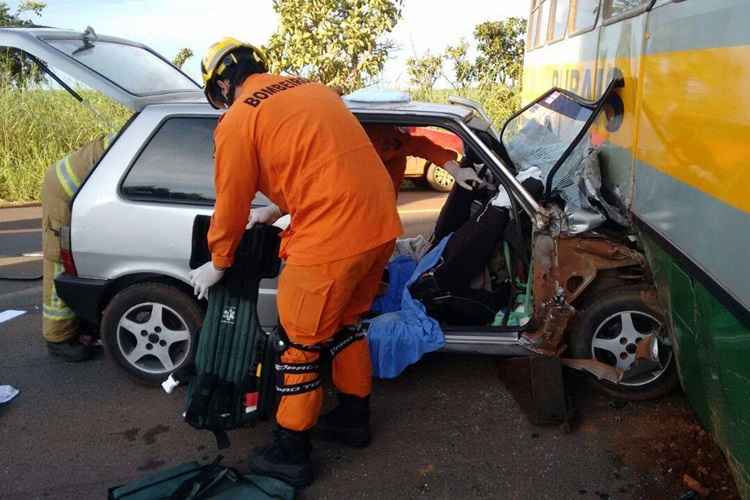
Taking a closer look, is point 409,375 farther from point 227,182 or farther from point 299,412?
point 227,182

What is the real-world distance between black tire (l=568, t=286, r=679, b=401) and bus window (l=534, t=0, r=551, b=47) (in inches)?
150

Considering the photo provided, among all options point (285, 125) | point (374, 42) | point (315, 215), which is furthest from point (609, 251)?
point (374, 42)

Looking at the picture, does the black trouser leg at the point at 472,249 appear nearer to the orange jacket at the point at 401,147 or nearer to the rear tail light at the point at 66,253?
the orange jacket at the point at 401,147

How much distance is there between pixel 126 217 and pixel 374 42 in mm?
8234

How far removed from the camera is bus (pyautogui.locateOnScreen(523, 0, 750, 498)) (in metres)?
2.03

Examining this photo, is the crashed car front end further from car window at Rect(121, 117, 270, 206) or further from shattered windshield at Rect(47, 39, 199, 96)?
shattered windshield at Rect(47, 39, 199, 96)

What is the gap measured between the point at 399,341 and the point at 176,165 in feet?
5.08

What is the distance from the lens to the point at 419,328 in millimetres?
3420

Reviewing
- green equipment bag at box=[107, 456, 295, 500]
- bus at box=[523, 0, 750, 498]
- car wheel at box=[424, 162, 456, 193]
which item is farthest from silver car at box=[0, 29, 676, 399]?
car wheel at box=[424, 162, 456, 193]

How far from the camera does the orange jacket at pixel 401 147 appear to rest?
404 centimetres

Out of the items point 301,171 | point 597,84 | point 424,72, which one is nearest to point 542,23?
point 597,84

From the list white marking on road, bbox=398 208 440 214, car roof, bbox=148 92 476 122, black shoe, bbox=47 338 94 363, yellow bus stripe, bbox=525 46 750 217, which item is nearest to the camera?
yellow bus stripe, bbox=525 46 750 217

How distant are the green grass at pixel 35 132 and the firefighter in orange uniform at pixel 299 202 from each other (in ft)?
24.7

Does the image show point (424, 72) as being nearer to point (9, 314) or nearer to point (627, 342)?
point (9, 314)
